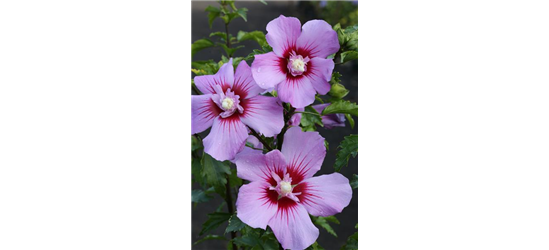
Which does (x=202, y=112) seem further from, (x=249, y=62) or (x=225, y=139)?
(x=249, y=62)

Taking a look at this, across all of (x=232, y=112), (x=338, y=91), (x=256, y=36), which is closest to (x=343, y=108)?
(x=338, y=91)

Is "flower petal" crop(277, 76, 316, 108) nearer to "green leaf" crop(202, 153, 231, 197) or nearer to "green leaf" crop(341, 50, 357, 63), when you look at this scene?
"green leaf" crop(341, 50, 357, 63)

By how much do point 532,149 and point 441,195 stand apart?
0.13 meters

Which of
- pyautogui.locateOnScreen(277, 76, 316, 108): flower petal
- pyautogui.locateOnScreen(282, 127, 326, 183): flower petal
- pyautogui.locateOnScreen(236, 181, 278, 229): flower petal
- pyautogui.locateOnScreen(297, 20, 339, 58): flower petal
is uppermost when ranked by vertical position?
pyautogui.locateOnScreen(297, 20, 339, 58): flower petal

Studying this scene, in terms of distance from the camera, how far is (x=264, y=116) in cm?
66

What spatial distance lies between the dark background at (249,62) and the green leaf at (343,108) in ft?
0.34

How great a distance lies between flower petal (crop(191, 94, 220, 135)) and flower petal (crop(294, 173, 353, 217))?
0.14 m

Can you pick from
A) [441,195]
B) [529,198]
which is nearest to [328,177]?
[441,195]

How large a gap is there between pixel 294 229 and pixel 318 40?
234mm

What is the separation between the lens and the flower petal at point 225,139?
0.64 m

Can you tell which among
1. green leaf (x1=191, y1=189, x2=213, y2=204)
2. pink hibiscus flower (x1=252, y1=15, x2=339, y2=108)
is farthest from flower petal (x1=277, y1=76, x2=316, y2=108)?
green leaf (x1=191, y1=189, x2=213, y2=204)

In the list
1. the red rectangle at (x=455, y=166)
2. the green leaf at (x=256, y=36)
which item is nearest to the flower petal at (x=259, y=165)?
the red rectangle at (x=455, y=166)

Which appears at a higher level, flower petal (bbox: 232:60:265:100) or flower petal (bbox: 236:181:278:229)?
flower petal (bbox: 232:60:265:100)

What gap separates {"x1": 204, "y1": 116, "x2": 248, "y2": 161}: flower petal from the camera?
64 cm
